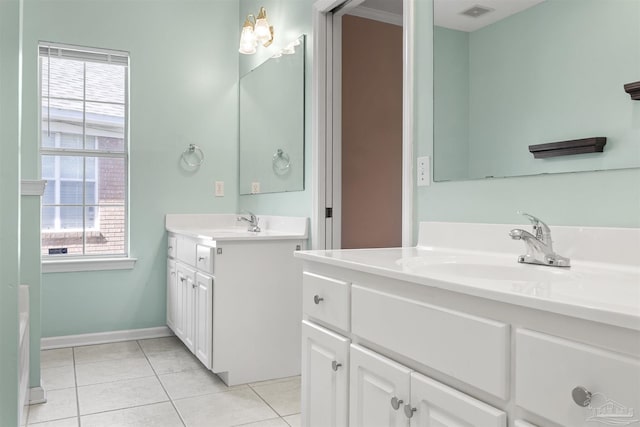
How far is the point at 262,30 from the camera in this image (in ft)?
10.6

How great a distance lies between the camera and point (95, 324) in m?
3.57

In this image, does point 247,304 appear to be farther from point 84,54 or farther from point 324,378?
point 84,54

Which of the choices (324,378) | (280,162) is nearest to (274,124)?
(280,162)

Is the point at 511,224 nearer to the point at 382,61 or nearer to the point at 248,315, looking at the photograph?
the point at 248,315

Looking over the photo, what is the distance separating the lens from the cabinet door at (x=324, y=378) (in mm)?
1446

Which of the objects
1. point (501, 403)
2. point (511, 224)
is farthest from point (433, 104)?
point (501, 403)

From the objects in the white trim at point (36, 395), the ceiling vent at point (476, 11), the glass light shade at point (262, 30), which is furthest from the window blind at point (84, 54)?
the ceiling vent at point (476, 11)

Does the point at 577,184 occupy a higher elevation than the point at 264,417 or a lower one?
higher

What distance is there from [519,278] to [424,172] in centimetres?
74

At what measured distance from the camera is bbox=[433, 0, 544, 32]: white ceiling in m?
1.65

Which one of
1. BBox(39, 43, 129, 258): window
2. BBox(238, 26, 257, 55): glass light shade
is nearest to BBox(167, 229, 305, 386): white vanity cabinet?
BBox(39, 43, 129, 258): window

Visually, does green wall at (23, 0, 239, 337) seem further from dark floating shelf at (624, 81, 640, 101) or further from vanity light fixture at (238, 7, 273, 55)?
dark floating shelf at (624, 81, 640, 101)

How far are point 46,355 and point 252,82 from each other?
230 centimetres

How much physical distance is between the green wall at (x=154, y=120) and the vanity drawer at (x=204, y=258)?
3.18 ft
